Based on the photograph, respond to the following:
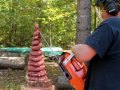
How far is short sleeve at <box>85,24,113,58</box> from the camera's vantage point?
287 centimetres

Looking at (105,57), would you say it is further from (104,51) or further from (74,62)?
(74,62)

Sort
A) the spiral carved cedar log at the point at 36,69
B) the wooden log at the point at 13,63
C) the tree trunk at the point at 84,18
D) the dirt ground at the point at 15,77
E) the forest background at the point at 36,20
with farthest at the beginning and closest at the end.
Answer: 1. the forest background at the point at 36,20
2. the wooden log at the point at 13,63
3. the dirt ground at the point at 15,77
4. the tree trunk at the point at 84,18
5. the spiral carved cedar log at the point at 36,69

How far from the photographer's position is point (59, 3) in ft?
37.2

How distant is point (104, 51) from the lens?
2.93 m

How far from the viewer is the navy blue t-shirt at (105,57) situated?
114 inches

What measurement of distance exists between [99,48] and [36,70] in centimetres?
414

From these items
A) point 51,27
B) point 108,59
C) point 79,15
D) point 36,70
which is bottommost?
point 51,27

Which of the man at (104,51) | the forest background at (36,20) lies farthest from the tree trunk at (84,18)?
the forest background at (36,20)

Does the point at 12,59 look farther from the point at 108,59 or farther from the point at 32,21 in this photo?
the point at 108,59

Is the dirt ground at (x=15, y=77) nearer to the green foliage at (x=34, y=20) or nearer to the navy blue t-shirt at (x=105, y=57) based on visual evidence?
the green foliage at (x=34, y=20)

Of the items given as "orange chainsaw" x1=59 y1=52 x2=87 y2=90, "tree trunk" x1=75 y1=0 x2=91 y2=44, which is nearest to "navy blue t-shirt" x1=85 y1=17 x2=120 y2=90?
"orange chainsaw" x1=59 y1=52 x2=87 y2=90

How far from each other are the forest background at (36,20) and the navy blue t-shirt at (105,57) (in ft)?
27.8

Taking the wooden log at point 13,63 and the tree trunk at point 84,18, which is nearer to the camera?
the tree trunk at point 84,18

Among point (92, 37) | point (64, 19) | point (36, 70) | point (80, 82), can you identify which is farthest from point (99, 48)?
point (64, 19)
